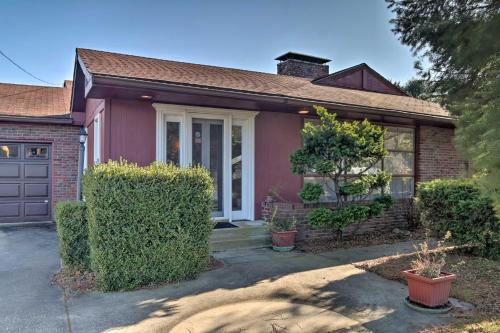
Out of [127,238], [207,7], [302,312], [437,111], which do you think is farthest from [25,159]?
[437,111]

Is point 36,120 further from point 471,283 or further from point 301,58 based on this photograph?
point 471,283

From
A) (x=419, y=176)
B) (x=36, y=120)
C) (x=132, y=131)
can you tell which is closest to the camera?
(x=132, y=131)

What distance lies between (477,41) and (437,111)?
670 centimetres

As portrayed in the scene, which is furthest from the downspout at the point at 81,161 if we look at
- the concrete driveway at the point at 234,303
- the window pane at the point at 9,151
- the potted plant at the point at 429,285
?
the potted plant at the point at 429,285

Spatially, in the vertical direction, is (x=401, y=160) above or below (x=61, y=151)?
below

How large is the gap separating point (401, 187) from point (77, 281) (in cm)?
845

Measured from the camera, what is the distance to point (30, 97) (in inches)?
497

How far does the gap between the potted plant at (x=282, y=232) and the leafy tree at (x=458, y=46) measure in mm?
3328

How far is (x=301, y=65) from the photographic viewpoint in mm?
13883

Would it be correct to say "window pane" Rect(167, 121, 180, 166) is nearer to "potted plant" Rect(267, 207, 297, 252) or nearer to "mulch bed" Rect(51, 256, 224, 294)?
"potted plant" Rect(267, 207, 297, 252)

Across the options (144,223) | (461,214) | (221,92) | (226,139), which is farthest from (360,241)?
(144,223)

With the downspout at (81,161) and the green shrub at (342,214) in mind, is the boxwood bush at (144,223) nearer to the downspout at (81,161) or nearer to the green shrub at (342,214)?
the green shrub at (342,214)

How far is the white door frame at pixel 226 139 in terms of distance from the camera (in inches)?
299

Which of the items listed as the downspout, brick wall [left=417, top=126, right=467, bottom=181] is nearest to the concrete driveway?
the downspout
